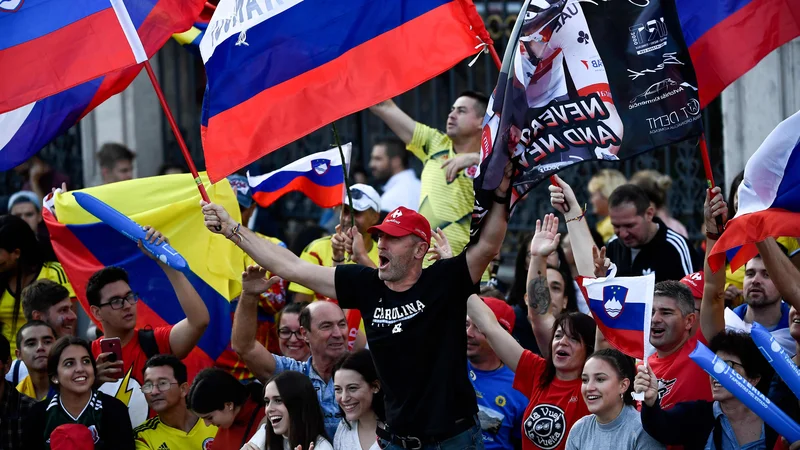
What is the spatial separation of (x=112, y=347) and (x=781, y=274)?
366 centimetres

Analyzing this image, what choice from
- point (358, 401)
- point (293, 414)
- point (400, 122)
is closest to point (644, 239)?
point (400, 122)

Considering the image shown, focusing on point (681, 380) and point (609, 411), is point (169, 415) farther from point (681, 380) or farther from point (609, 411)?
point (681, 380)

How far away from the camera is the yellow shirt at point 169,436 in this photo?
7207 mm

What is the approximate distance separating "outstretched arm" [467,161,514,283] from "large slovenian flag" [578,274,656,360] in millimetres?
591

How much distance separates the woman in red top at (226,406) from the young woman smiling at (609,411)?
6.15 ft

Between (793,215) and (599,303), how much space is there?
0.95 meters

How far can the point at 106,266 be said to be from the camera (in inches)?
330

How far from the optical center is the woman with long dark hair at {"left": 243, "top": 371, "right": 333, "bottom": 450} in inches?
255

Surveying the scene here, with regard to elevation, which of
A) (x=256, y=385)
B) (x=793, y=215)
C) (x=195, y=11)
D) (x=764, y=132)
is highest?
(x=195, y=11)

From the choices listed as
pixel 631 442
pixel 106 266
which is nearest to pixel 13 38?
pixel 106 266

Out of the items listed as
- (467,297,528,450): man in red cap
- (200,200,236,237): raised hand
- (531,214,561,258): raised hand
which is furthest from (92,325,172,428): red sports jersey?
(531,214,561,258): raised hand

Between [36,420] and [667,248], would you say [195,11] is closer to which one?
[36,420]

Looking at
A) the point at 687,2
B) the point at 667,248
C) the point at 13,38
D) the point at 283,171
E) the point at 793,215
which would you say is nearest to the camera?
the point at 793,215

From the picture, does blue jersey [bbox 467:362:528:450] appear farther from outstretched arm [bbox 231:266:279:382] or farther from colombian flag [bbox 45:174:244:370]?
colombian flag [bbox 45:174:244:370]
